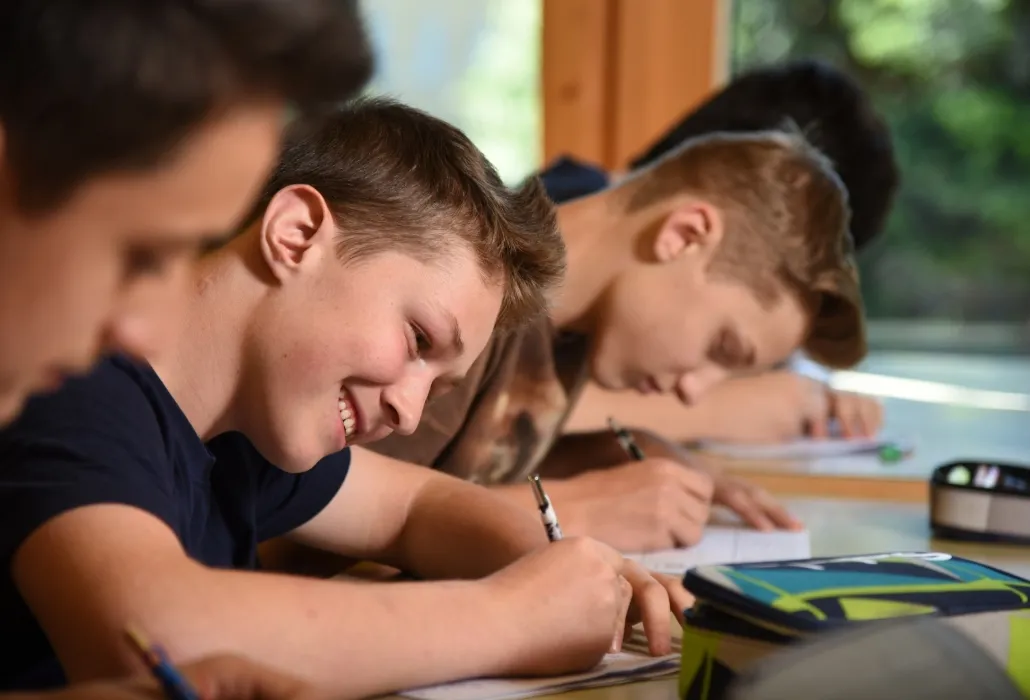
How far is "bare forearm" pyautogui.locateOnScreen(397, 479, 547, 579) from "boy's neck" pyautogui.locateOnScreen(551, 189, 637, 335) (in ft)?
1.36

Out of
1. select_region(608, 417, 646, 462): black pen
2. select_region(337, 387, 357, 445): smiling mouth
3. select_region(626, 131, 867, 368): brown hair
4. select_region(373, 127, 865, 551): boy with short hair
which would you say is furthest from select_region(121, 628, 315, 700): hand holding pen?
select_region(626, 131, 867, 368): brown hair

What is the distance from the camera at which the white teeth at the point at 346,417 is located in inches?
33.5

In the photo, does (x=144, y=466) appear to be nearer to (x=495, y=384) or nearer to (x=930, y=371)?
(x=495, y=384)

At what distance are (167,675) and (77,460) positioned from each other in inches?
6.6

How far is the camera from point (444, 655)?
2.44 feet

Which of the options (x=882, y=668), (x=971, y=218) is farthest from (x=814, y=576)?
(x=971, y=218)

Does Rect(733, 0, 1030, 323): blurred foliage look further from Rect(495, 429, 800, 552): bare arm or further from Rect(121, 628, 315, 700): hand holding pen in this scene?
Rect(121, 628, 315, 700): hand holding pen

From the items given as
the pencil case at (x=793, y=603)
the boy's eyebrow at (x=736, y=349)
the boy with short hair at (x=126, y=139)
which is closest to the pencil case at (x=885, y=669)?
the pencil case at (x=793, y=603)

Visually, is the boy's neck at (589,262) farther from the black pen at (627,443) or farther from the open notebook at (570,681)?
the open notebook at (570,681)

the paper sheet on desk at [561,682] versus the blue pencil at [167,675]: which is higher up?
the blue pencil at [167,675]

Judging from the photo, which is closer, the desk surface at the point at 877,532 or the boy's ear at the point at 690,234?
the desk surface at the point at 877,532

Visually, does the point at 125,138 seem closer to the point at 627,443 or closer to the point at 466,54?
the point at 627,443

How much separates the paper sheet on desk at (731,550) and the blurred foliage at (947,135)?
1.36 meters

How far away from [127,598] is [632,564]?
0.41 m
